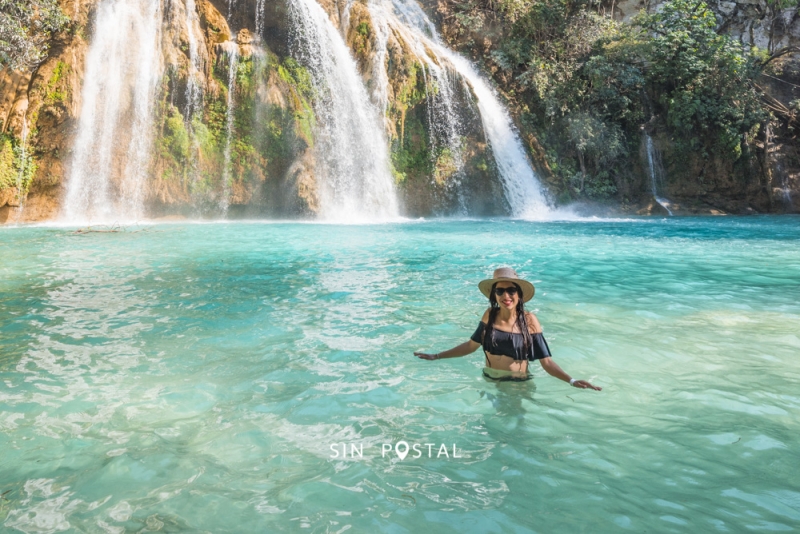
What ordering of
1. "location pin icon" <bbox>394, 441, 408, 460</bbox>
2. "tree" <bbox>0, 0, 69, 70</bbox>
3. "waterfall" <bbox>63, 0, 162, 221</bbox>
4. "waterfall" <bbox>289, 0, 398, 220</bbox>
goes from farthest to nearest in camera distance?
"waterfall" <bbox>289, 0, 398, 220</bbox>, "waterfall" <bbox>63, 0, 162, 221</bbox>, "tree" <bbox>0, 0, 69, 70</bbox>, "location pin icon" <bbox>394, 441, 408, 460</bbox>

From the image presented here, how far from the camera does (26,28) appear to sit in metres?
17.1

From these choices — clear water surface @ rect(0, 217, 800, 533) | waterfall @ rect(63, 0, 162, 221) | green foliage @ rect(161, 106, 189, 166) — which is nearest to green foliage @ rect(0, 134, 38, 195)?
waterfall @ rect(63, 0, 162, 221)

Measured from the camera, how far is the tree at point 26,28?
16375mm

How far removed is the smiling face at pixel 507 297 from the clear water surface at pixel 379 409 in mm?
624

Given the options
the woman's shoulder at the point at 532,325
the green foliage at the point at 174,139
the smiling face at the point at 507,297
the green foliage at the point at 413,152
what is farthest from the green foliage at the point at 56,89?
the woman's shoulder at the point at 532,325

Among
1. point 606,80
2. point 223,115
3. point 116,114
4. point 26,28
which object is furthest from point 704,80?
point 26,28

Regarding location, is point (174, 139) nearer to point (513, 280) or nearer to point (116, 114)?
point (116, 114)

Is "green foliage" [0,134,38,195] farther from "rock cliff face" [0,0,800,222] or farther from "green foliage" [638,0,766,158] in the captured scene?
"green foliage" [638,0,766,158]

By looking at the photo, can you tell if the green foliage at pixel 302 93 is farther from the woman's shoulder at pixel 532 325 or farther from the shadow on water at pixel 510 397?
the woman's shoulder at pixel 532 325

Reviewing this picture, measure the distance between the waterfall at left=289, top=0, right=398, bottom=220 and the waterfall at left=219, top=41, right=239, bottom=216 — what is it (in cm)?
208

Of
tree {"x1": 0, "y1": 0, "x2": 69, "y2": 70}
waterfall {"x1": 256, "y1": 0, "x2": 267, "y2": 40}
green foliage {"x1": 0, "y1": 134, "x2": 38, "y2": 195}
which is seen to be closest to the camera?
tree {"x1": 0, "y1": 0, "x2": 69, "y2": 70}

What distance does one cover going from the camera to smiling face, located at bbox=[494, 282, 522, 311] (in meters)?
3.70

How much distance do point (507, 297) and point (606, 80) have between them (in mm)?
23729

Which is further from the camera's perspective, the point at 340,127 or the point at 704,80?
the point at 704,80
